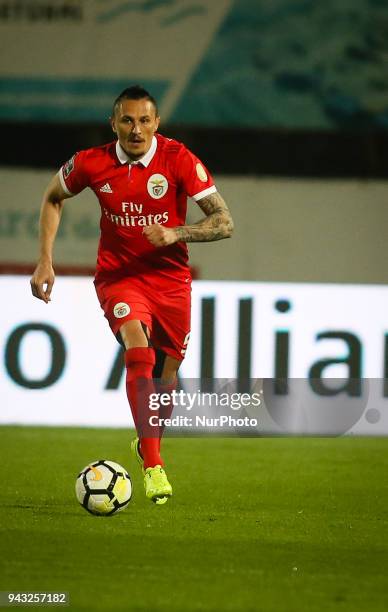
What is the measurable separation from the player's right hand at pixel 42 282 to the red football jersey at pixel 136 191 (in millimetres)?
402

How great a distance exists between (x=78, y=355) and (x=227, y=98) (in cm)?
263

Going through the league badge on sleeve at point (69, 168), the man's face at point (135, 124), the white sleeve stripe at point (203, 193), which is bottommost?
the white sleeve stripe at point (203, 193)

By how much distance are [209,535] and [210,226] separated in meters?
1.49

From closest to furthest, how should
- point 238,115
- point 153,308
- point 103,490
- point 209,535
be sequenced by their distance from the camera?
1. point 209,535
2. point 103,490
3. point 153,308
4. point 238,115

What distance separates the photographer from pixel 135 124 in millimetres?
6531

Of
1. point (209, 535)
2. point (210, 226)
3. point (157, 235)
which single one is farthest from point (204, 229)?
point (209, 535)

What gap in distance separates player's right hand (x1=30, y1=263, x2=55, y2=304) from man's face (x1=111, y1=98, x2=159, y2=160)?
718 millimetres

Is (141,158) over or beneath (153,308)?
over

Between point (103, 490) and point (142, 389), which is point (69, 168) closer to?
point (142, 389)

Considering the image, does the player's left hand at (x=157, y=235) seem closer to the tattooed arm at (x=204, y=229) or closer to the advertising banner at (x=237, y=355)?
the tattooed arm at (x=204, y=229)

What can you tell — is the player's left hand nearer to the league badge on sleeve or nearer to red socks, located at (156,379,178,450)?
the league badge on sleeve

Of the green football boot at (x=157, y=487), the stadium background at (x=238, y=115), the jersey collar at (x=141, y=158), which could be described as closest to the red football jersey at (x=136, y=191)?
the jersey collar at (x=141, y=158)

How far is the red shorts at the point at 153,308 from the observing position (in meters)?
6.57

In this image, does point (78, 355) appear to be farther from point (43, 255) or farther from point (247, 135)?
point (43, 255)
